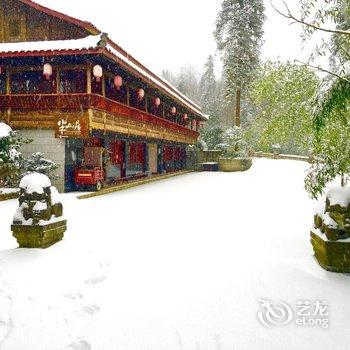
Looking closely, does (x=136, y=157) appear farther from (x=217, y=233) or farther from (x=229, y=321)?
(x=229, y=321)

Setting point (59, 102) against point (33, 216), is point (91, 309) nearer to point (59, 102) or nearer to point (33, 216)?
point (33, 216)

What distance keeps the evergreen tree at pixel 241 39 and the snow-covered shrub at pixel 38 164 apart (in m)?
22.0

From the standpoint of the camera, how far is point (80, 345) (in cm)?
330

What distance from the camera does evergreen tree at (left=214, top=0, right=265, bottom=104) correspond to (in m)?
31.6

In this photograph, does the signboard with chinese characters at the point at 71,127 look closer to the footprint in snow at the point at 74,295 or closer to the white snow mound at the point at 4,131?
the white snow mound at the point at 4,131

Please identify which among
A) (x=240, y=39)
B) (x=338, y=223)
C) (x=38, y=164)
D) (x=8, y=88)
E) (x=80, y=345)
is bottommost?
(x=80, y=345)

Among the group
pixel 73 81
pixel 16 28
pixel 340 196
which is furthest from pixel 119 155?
pixel 340 196

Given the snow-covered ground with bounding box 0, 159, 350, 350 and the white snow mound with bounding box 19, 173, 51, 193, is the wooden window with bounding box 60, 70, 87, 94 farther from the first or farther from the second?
the white snow mound with bounding box 19, 173, 51, 193

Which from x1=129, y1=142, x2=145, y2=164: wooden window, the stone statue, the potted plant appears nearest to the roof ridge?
x1=129, y1=142, x2=145, y2=164: wooden window

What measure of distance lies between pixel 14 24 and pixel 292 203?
1299cm

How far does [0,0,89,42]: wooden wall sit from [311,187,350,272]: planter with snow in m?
12.6

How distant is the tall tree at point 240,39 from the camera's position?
31562 millimetres

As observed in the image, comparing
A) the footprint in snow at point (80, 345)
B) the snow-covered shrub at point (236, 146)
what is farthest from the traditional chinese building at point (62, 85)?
the snow-covered shrub at point (236, 146)

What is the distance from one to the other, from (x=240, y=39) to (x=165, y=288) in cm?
3049
